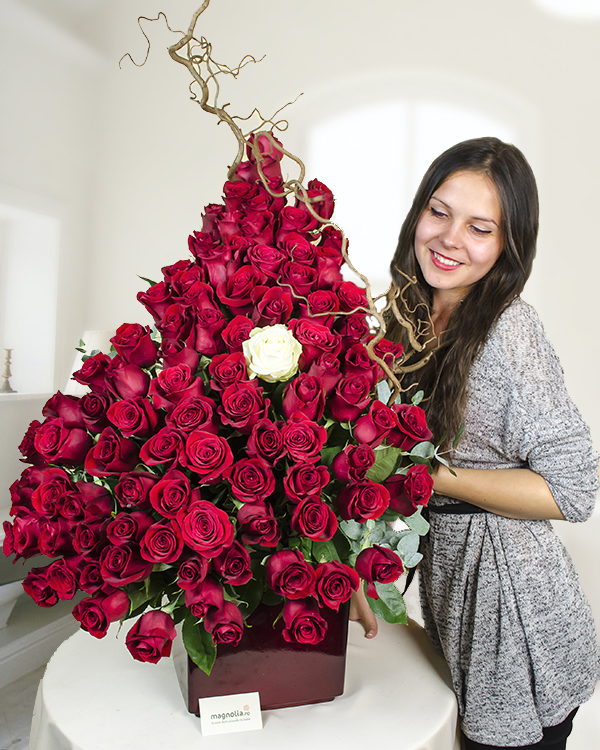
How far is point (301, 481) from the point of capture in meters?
0.54

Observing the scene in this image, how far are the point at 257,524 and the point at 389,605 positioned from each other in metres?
0.20

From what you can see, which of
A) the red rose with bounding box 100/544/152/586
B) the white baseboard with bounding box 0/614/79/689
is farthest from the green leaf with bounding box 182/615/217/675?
the white baseboard with bounding box 0/614/79/689

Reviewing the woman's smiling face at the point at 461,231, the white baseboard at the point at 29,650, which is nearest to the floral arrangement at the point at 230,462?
the woman's smiling face at the point at 461,231

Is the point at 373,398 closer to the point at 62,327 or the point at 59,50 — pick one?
the point at 62,327

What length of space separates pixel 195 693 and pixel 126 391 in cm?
37

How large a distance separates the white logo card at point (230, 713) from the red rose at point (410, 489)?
0.96 ft

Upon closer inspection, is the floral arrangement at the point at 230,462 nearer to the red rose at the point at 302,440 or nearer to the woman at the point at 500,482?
the red rose at the point at 302,440

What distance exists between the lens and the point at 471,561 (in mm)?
911

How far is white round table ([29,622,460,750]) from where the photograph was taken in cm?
69

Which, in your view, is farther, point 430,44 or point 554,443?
point 430,44

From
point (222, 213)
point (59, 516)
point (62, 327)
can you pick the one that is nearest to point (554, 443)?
point (222, 213)

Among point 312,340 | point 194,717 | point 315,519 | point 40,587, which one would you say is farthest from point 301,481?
point 194,717

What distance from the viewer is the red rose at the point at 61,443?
575mm

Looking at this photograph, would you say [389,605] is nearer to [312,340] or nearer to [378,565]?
[378,565]
